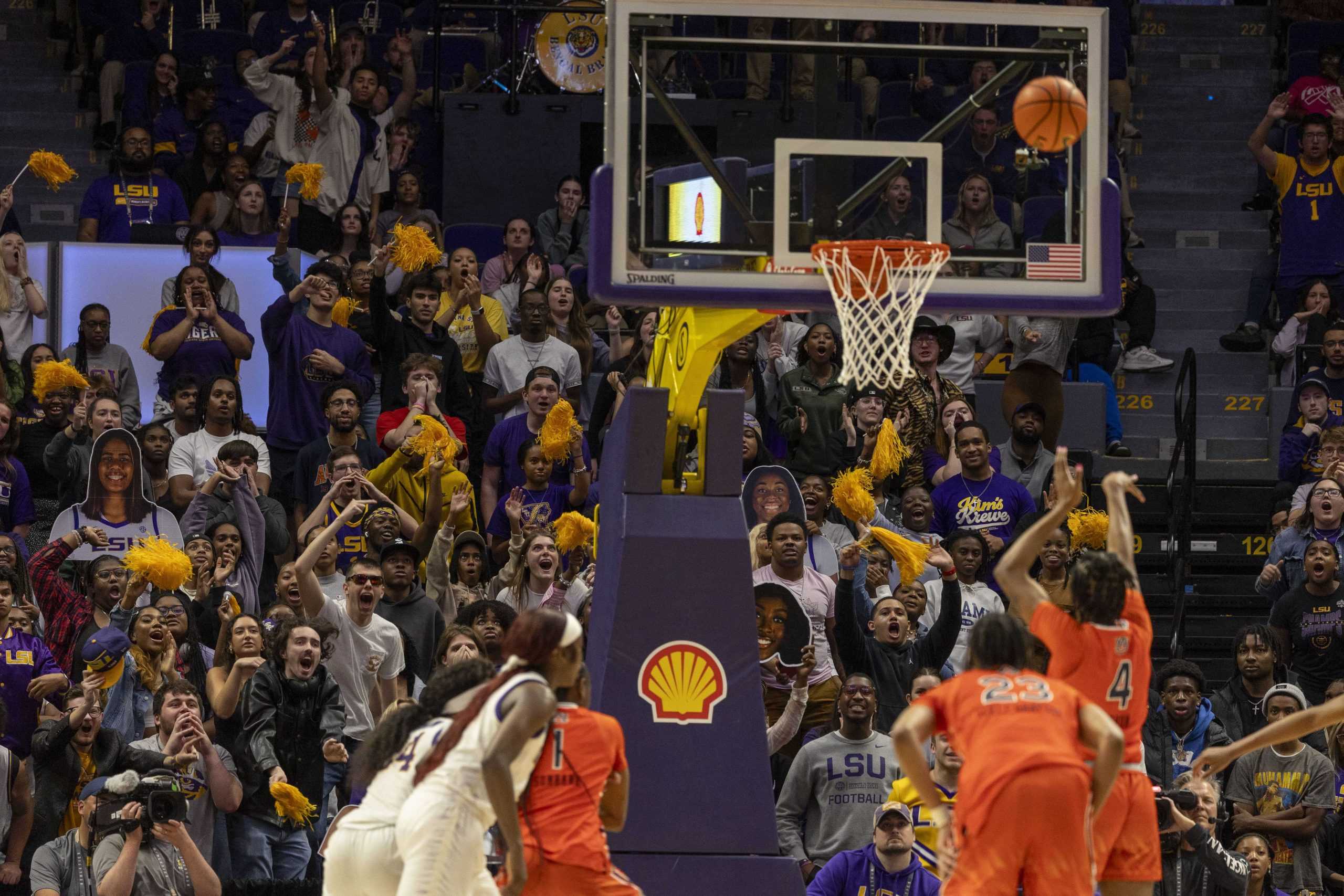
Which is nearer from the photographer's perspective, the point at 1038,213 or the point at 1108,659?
the point at 1108,659

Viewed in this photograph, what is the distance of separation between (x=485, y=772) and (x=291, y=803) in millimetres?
3110

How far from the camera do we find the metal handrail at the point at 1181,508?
43.0ft

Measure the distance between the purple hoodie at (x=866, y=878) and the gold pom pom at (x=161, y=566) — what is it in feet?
12.5

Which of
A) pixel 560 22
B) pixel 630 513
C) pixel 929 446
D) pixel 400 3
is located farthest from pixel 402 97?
pixel 630 513

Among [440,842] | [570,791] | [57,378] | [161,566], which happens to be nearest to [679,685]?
[570,791]

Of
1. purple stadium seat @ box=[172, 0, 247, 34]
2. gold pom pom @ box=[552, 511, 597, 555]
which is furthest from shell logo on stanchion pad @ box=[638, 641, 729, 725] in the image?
purple stadium seat @ box=[172, 0, 247, 34]

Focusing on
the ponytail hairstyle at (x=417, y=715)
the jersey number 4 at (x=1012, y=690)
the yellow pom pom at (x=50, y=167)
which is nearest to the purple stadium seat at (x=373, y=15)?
the yellow pom pom at (x=50, y=167)

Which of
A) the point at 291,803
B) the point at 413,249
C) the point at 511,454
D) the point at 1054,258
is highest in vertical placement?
the point at 413,249

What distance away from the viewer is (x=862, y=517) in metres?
12.2

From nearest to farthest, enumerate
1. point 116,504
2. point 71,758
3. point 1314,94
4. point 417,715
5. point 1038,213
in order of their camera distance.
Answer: point 417,715
point 1038,213
point 71,758
point 116,504
point 1314,94

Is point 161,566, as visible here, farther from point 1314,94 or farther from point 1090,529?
point 1314,94

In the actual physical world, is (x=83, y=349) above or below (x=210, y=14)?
below

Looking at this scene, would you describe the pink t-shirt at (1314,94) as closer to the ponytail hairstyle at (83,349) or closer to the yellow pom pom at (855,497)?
the yellow pom pom at (855,497)

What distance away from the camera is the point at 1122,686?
7.84 metres
